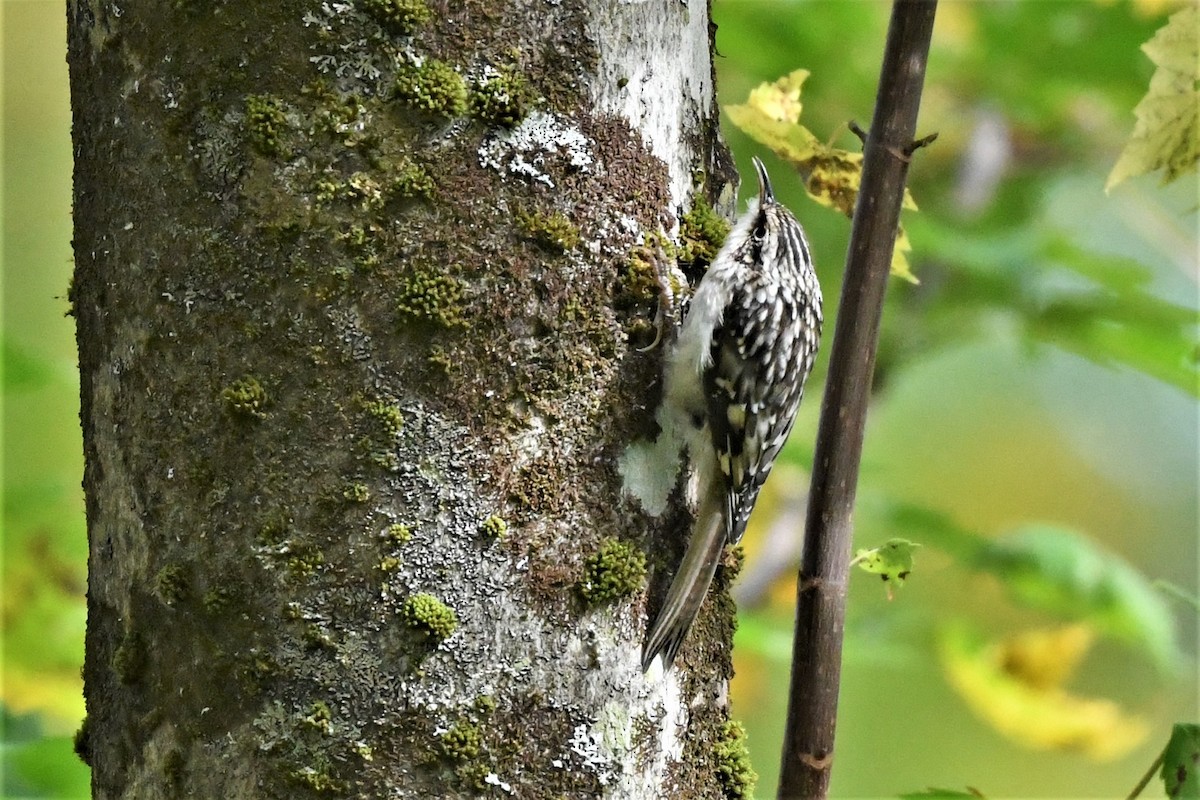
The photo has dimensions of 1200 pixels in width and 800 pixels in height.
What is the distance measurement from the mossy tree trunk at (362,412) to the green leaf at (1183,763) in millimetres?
649

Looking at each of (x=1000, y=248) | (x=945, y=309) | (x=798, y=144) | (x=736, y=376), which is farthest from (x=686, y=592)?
(x=945, y=309)

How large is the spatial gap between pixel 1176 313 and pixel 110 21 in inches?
118

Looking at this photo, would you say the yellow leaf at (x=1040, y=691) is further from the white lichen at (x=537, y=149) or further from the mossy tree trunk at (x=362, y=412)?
the white lichen at (x=537, y=149)

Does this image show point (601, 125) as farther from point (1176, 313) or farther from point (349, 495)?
point (1176, 313)

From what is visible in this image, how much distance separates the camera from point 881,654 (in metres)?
3.28

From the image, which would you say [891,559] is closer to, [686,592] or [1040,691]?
[686,592]

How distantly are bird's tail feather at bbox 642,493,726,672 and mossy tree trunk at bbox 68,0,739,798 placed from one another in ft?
0.18

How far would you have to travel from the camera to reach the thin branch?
5.01 ft

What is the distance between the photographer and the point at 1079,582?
3695 mm

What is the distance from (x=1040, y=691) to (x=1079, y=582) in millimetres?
851

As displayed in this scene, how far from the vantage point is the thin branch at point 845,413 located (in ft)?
5.01

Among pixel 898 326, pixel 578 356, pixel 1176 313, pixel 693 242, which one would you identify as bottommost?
pixel 578 356

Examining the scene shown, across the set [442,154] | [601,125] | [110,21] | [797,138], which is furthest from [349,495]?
[797,138]

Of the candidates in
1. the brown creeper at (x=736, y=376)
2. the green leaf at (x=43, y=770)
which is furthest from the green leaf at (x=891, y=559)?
the green leaf at (x=43, y=770)
